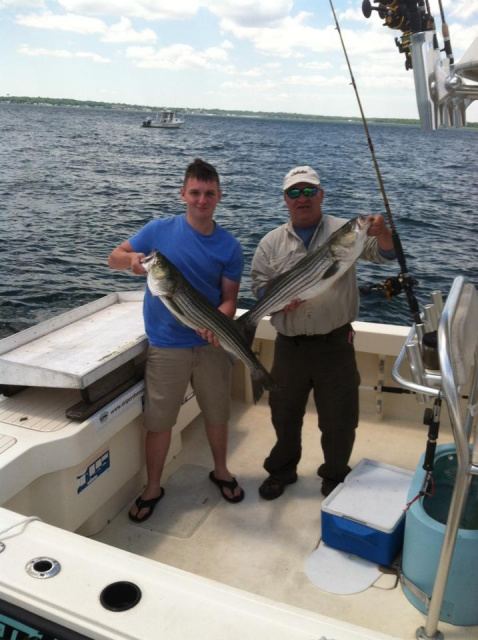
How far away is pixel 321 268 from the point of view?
3.04m

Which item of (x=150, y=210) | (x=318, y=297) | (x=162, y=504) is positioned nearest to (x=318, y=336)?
(x=318, y=297)

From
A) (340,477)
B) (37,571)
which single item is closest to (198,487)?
(340,477)

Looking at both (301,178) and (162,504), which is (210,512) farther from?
(301,178)

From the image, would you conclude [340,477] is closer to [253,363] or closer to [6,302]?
[253,363]

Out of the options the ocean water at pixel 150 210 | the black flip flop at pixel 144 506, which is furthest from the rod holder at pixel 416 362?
the ocean water at pixel 150 210

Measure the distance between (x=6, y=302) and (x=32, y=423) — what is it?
8.74m

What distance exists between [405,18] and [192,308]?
1755mm

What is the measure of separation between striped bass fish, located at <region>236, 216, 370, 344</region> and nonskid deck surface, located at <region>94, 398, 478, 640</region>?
4.16 ft

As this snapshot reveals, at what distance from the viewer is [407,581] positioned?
8.98ft

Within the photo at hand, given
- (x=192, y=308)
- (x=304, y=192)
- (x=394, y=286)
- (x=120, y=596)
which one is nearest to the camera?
(x=120, y=596)

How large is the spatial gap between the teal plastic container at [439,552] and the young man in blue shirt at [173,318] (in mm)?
1286

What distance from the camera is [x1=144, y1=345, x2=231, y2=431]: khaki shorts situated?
10.8 feet

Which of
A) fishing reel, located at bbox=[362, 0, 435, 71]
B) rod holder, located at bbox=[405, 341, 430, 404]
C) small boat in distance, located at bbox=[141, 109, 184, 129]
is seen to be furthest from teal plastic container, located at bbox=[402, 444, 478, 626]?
small boat in distance, located at bbox=[141, 109, 184, 129]

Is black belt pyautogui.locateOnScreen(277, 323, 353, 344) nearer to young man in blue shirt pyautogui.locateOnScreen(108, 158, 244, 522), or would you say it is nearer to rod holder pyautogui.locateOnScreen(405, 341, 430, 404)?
young man in blue shirt pyautogui.locateOnScreen(108, 158, 244, 522)
